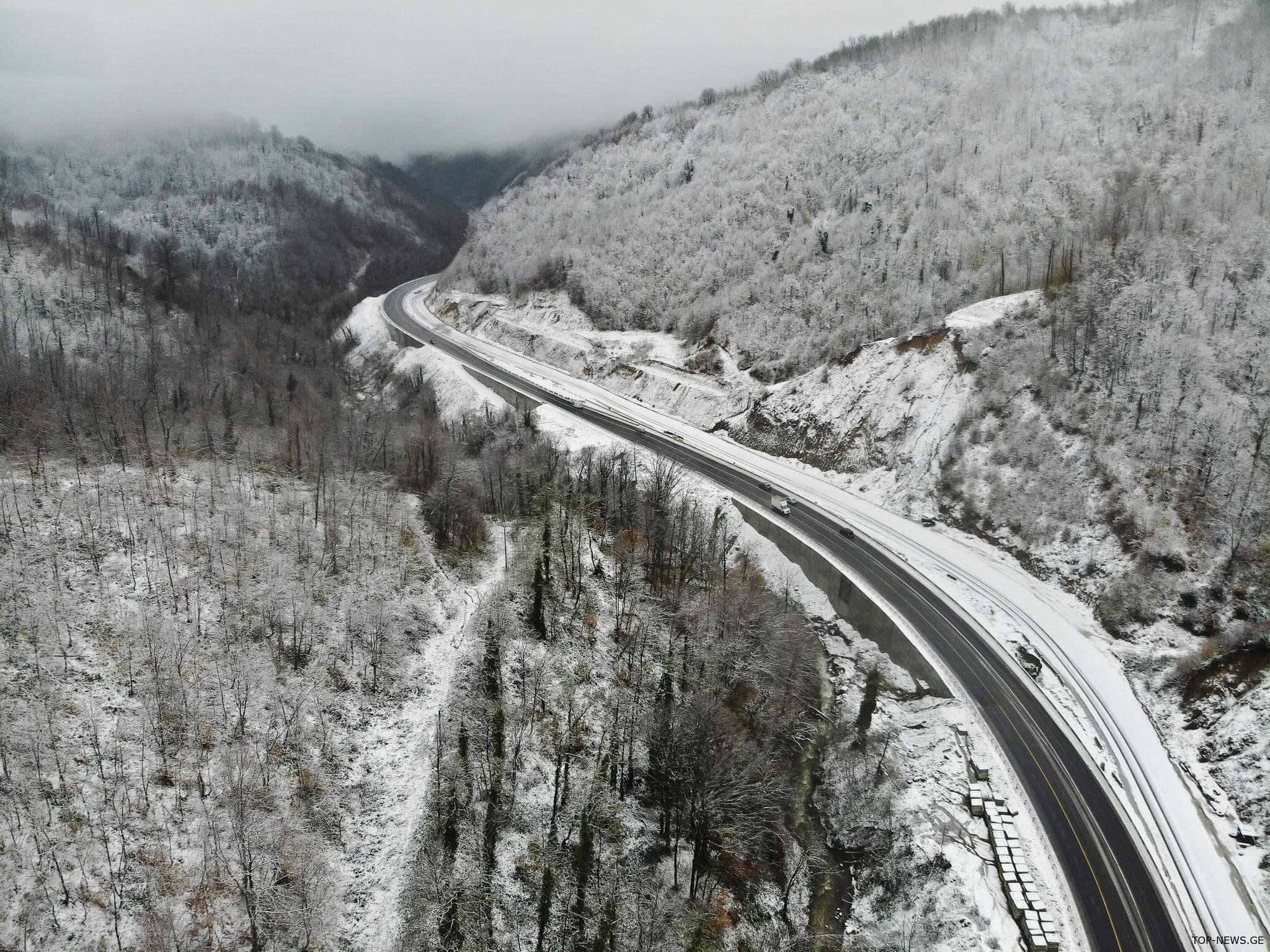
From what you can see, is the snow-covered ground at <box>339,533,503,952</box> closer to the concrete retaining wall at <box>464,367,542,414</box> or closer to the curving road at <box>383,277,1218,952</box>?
the curving road at <box>383,277,1218,952</box>

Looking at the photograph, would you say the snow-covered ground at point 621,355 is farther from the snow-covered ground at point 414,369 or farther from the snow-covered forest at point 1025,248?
the snow-covered ground at point 414,369

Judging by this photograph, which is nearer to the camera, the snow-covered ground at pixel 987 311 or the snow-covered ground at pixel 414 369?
the snow-covered ground at pixel 987 311

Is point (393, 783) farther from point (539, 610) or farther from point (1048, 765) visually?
point (1048, 765)

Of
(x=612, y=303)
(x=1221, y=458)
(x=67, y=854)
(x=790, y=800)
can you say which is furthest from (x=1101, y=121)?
(x=67, y=854)

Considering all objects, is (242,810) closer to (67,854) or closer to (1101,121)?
(67,854)

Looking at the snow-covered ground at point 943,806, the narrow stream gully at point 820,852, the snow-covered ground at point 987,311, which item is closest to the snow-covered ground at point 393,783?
the snow-covered ground at point 943,806

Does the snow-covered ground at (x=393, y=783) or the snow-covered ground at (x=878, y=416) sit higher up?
the snow-covered ground at (x=878, y=416)

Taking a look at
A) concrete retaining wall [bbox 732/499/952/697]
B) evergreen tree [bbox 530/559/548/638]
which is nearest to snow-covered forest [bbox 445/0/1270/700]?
concrete retaining wall [bbox 732/499/952/697]
